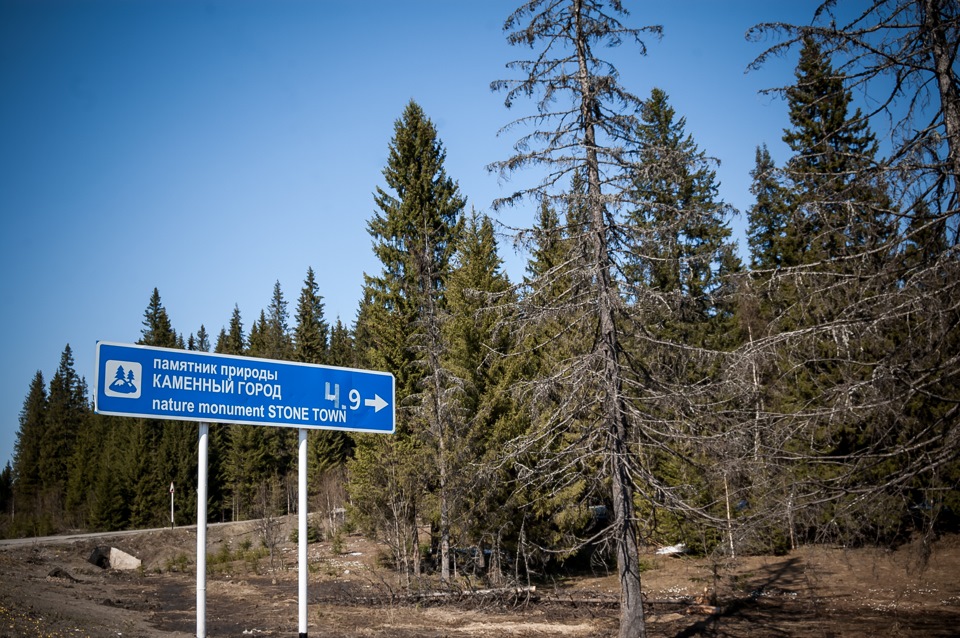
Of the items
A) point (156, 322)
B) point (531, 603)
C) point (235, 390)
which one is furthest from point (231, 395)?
point (156, 322)

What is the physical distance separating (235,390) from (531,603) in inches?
563

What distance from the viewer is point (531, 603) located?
18.3 meters

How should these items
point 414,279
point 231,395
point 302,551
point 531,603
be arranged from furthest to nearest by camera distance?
1. point 414,279
2. point 531,603
3. point 302,551
4. point 231,395

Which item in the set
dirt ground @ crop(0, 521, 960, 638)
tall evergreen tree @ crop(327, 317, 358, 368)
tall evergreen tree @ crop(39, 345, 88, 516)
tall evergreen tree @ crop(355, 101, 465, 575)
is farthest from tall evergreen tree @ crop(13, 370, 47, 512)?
tall evergreen tree @ crop(355, 101, 465, 575)

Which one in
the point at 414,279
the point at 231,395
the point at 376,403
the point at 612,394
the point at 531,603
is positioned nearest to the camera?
the point at 231,395

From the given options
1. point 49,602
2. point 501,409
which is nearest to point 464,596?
point 501,409

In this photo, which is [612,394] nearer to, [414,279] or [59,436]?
[414,279]

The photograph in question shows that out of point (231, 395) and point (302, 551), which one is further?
point (302, 551)

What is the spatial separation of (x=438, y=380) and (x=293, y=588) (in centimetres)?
931

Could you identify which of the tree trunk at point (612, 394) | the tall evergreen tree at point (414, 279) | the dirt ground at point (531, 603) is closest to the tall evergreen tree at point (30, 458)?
the dirt ground at point (531, 603)

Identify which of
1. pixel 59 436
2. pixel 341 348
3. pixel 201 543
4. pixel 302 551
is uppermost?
pixel 341 348

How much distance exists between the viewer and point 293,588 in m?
23.6

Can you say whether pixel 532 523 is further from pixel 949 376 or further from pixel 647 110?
pixel 949 376

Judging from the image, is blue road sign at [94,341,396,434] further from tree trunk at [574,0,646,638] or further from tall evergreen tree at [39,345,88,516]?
tall evergreen tree at [39,345,88,516]
